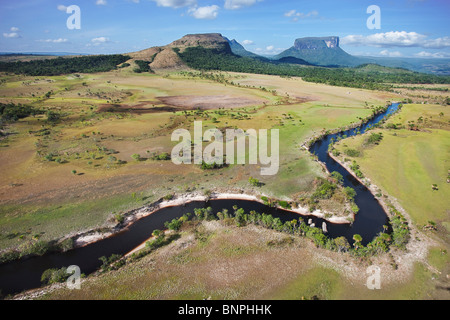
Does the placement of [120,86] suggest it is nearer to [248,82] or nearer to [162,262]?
[248,82]

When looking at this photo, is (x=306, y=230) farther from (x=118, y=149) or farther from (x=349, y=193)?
(x=118, y=149)

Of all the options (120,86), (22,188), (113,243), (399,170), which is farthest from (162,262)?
(120,86)

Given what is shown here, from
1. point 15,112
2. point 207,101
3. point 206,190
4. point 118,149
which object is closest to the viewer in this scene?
point 206,190

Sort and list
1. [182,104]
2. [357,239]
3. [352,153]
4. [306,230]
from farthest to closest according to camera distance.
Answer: [182,104], [352,153], [306,230], [357,239]

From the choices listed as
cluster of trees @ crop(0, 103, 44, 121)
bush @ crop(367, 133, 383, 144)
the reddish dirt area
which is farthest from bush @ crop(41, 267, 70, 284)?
cluster of trees @ crop(0, 103, 44, 121)

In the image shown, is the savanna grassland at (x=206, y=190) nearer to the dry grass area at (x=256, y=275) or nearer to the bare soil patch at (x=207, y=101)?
the dry grass area at (x=256, y=275)

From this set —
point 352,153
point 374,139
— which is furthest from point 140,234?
point 374,139

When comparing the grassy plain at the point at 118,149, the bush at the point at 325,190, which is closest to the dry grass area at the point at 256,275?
the bush at the point at 325,190
